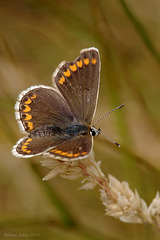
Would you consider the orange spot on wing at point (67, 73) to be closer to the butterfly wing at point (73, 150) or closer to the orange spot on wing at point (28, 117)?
the orange spot on wing at point (28, 117)

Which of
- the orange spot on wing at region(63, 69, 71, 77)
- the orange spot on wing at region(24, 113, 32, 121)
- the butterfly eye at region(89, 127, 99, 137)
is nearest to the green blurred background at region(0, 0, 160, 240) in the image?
the orange spot on wing at region(24, 113, 32, 121)

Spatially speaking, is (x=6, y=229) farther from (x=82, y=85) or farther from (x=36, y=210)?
(x=82, y=85)

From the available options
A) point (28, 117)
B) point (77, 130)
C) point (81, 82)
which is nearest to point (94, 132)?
point (77, 130)

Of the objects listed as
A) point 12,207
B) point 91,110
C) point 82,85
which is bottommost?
point 12,207

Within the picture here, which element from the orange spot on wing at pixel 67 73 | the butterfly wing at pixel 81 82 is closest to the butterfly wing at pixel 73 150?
the butterfly wing at pixel 81 82

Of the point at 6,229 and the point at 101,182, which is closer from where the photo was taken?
the point at 101,182

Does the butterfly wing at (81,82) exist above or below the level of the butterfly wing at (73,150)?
above

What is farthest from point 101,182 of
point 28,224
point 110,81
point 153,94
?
point 153,94
